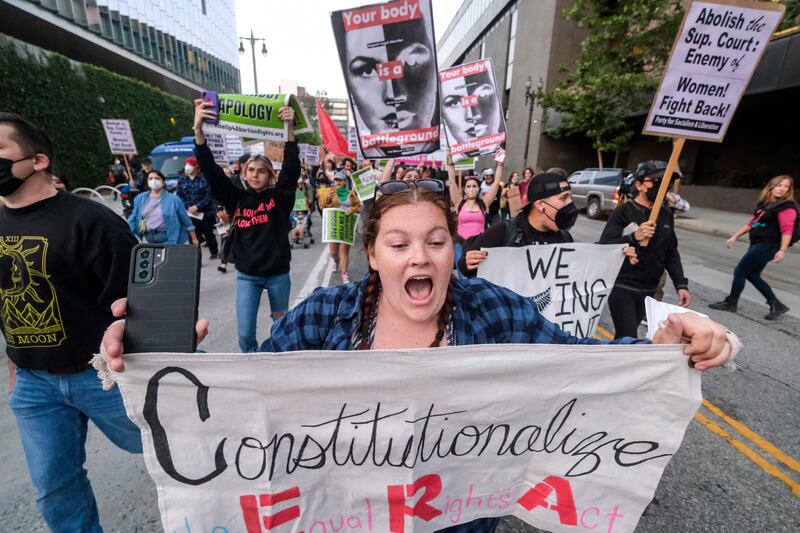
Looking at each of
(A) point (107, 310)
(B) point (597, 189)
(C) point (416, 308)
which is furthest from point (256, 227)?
(B) point (597, 189)

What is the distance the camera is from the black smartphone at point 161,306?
→ 1197mm

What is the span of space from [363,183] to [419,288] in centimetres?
643

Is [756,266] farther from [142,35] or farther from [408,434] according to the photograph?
[142,35]

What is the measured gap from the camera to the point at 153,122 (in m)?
23.8

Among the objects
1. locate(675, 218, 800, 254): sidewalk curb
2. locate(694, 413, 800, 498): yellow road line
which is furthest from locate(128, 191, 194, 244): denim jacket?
locate(675, 218, 800, 254): sidewalk curb

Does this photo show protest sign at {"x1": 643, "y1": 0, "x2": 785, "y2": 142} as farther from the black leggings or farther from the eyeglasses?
the eyeglasses

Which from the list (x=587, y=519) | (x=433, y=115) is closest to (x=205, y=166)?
(x=433, y=115)

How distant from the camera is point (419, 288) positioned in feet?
4.93

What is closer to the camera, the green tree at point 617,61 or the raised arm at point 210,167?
the raised arm at point 210,167

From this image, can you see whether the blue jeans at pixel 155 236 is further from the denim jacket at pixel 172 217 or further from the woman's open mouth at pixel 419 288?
the woman's open mouth at pixel 419 288

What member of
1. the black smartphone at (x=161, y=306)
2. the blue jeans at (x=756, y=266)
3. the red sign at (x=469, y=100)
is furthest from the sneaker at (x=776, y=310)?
the black smartphone at (x=161, y=306)

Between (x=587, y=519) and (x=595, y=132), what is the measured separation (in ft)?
74.6

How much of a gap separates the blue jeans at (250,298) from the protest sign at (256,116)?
1234 mm

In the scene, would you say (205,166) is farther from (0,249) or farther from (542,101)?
(542,101)
